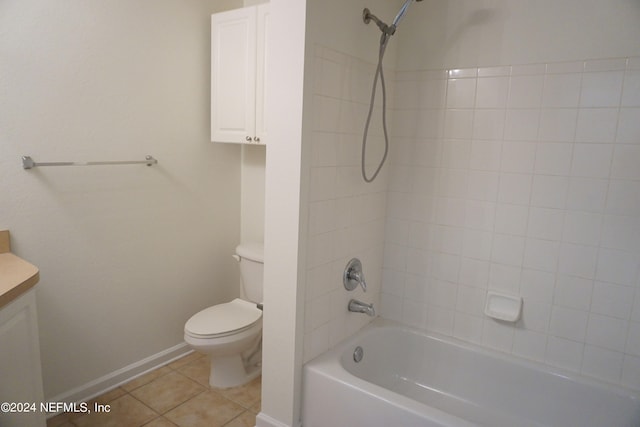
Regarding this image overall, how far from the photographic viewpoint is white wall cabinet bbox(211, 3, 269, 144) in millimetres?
2297

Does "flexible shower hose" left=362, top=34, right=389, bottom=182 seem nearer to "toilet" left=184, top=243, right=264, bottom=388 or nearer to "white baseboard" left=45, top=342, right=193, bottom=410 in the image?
"toilet" left=184, top=243, right=264, bottom=388

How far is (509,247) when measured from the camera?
1.98m

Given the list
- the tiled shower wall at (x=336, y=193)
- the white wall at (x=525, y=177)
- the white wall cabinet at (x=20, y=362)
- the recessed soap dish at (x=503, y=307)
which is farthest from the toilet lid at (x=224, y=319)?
the recessed soap dish at (x=503, y=307)

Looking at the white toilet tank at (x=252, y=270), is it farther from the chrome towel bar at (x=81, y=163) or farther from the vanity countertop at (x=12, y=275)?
the vanity countertop at (x=12, y=275)

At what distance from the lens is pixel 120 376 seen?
233 cm

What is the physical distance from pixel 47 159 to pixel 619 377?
9.13ft

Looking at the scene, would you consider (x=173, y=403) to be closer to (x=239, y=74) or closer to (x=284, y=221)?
(x=284, y=221)

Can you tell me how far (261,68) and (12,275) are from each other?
1552mm

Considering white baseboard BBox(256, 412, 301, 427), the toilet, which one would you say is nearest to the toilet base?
the toilet

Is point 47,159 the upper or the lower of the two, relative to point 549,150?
lower

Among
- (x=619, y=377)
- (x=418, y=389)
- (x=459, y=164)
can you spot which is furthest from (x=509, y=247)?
(x=418, y=389)

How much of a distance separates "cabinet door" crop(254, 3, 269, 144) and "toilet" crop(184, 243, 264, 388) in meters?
0.76

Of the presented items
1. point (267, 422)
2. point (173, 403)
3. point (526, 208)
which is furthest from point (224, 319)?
point (526, 208)

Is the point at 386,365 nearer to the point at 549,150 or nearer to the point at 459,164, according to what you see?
the point at 459,164
